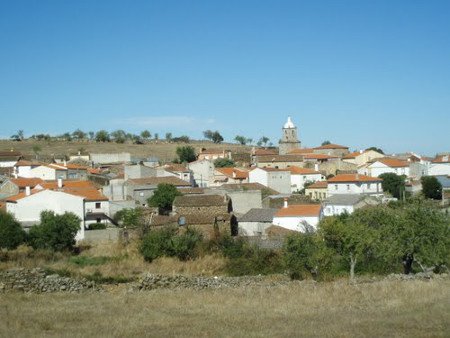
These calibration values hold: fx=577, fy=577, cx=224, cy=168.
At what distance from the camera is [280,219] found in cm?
4359

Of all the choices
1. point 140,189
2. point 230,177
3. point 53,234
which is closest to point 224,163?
point 230,177

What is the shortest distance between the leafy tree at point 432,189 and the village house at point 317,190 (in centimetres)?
1127

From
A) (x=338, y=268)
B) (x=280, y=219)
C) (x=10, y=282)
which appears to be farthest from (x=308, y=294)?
(x=280, y=219)

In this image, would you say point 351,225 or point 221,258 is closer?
point 351,225

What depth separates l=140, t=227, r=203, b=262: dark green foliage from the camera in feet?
114

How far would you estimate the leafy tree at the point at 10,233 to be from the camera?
116 feet

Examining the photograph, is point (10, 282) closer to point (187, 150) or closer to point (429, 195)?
point (429, 195)

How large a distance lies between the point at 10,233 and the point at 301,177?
4599 cm

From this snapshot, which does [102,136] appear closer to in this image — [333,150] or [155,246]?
[333,150]

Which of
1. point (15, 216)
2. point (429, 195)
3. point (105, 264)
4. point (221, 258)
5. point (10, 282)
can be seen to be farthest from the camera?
point (429, 195)

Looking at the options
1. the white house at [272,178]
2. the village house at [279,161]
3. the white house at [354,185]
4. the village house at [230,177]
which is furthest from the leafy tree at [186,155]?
the white house at [354,185]

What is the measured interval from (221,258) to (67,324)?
71.9ft

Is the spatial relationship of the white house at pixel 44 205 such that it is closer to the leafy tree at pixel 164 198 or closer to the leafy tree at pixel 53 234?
the leafy tree at pixel 53 234

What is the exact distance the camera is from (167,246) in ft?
115
